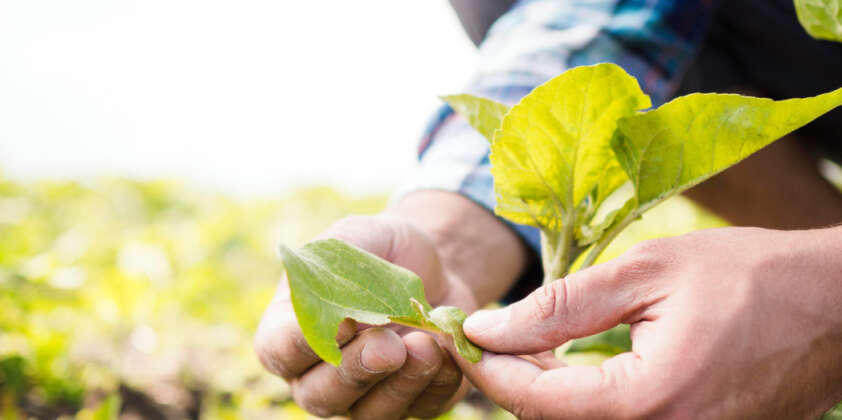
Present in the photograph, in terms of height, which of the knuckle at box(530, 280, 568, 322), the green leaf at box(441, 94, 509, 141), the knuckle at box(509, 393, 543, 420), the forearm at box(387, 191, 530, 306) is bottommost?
the forearm at box(387, 191, 530, 306)

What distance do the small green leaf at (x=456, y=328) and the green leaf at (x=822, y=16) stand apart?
58 centimetres

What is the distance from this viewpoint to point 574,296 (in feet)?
2.16

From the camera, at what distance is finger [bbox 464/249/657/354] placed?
2.15 feet

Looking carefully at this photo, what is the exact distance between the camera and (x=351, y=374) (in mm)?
791

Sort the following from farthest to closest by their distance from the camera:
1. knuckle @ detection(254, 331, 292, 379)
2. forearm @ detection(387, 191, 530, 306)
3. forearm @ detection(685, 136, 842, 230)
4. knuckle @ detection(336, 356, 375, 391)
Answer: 1. forearm @ detection(685, 136, 842, 230)
2. forearm @ detection(387, 191, 530, 306)
3. knuckle @ detection(254, 331, 292, 379)
4. knuckle @ detection(336, 356, 375, 391)

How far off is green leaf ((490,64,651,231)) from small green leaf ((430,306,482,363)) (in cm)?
16

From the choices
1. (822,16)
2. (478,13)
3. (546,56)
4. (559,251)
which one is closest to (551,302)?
(559,251)

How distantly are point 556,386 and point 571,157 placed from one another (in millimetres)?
259

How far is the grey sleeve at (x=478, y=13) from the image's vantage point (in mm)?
1721

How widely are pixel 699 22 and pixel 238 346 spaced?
59.5 inches

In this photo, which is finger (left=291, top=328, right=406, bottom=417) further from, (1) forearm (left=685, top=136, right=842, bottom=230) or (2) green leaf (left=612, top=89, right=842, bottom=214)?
(1) forearm (left=685, top=136, right=842, bottom=230)

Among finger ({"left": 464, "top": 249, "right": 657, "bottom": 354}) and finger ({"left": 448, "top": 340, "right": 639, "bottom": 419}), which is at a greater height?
finger ({"left": 464, "top": 249, "right": 657, "bottom": 354})

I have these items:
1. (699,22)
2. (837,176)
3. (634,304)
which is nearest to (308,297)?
(634,304)

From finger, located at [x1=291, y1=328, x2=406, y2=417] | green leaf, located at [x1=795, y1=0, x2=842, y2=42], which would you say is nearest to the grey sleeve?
green leaf, located at [x1=795, y1=0, x2=842, y2=42]
